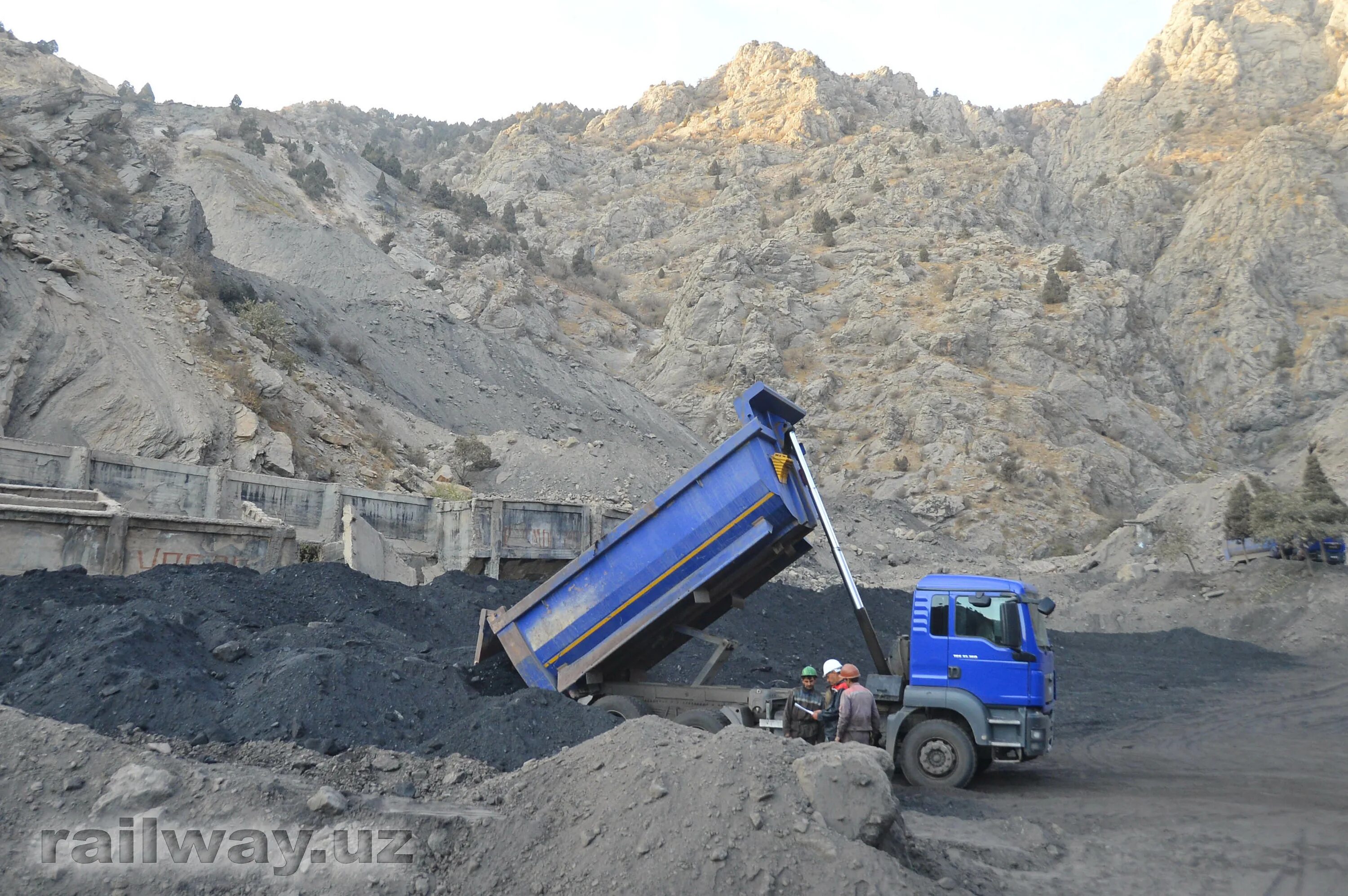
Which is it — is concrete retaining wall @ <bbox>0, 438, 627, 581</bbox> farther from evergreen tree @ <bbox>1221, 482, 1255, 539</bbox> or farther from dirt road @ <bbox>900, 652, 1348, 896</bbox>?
evergreen tree @ <bbox>1221, 482, 1255, 539</bbox>

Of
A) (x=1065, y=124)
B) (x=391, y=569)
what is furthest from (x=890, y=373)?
(x=1065, y=124)

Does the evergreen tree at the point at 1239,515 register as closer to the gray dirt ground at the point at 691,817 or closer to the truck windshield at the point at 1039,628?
the gray dirt ground at the point at 691,817

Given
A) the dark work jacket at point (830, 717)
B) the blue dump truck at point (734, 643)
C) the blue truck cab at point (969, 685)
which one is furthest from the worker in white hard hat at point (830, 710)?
the blue truck cab at point (969, 685)

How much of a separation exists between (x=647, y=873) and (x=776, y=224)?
60.8 m

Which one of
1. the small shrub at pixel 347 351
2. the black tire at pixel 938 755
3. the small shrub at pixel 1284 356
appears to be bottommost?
the black tire at pixel 938 755

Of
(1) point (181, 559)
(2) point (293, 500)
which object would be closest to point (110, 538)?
(1) point (181, 559)

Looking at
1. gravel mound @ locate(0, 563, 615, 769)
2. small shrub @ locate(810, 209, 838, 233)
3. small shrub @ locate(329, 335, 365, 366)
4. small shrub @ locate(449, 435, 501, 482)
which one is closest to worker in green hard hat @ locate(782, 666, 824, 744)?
gravel mound @ locate(0, 563, 615, 769)

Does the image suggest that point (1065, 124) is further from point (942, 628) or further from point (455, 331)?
point (942, 628)

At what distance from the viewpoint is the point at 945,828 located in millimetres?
7039

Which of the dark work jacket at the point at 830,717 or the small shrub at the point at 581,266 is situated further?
the small shrub at the point at 581,266

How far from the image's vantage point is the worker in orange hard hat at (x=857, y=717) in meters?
7.59

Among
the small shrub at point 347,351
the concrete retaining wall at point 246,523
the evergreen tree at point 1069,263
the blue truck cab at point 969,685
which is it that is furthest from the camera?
the evergreen tree at point 1069,263

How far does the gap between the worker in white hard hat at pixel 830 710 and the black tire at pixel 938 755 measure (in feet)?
2.99

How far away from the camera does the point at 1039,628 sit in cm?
879
